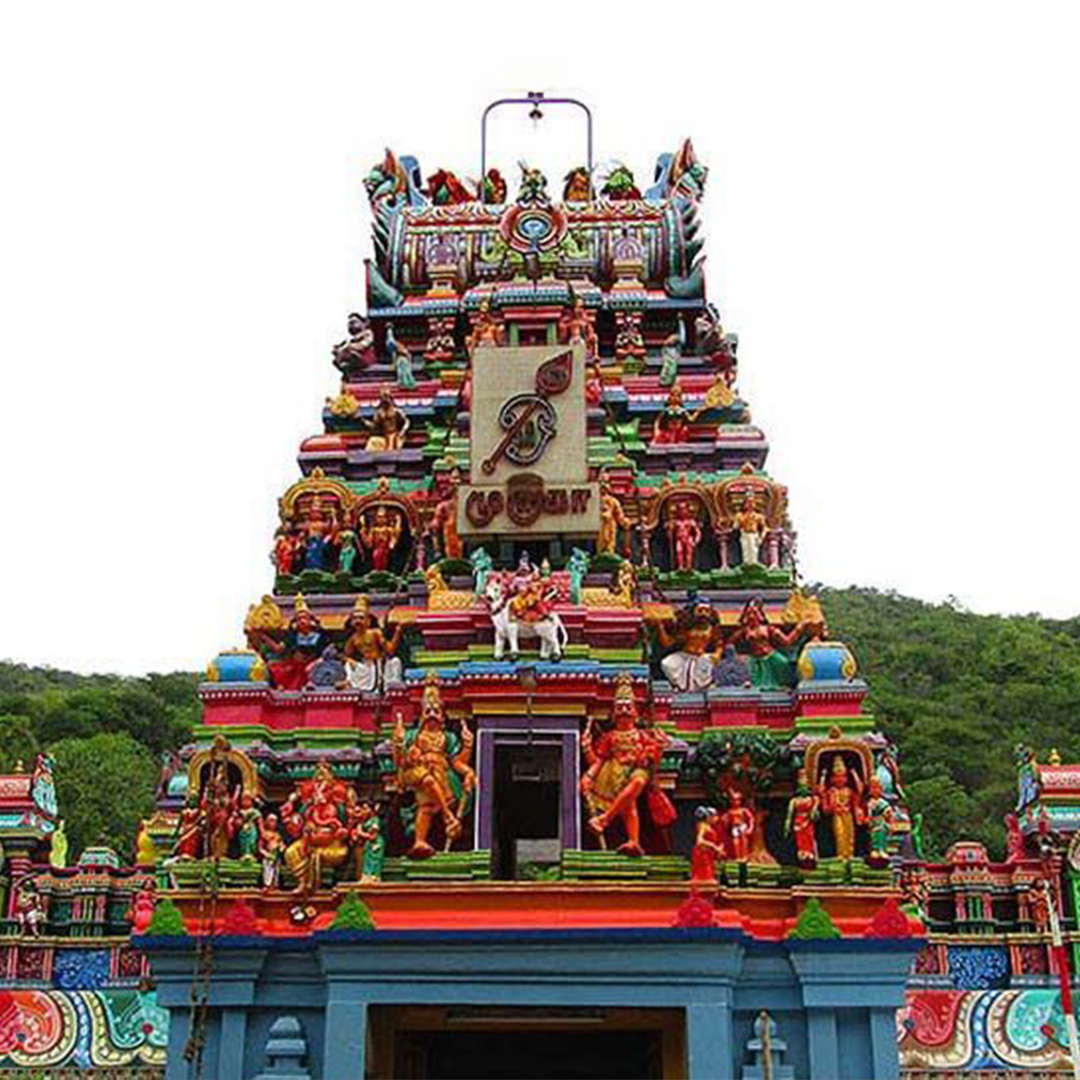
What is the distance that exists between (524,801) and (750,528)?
4.48 metres

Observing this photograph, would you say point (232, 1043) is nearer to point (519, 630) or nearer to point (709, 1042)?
point (709, 1042)

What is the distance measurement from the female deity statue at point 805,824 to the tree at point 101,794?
29526 millimetres

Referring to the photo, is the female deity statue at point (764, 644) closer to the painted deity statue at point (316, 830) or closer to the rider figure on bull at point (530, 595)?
the rider figure on bull at point (530, 595)

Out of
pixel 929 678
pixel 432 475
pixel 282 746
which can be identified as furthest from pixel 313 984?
pixel 929 678

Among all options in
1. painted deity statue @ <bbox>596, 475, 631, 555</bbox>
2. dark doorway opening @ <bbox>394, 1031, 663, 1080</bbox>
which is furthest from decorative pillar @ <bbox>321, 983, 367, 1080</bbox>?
painted deity statue @ <bbox>596, 475, 631, 555</bbox>

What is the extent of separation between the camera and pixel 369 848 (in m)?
14.5

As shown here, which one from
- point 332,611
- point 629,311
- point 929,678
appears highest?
point 929,678

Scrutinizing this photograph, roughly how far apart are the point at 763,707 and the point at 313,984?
5.76m

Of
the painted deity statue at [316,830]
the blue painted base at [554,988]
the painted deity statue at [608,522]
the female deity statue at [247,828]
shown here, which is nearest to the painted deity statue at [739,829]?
the blue painted base at [554,988]

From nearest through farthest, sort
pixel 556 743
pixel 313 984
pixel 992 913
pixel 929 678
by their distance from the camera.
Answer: pixel 313 984
pixel 556 743
pixel 992 913
pixel 929 678

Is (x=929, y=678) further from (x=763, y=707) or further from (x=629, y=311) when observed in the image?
(x=763, y=707)

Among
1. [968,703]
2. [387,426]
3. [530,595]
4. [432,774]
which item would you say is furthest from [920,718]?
[432,774]

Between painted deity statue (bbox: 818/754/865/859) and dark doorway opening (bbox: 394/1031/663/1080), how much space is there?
12.2ft

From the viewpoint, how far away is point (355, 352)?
2197 centimetres
